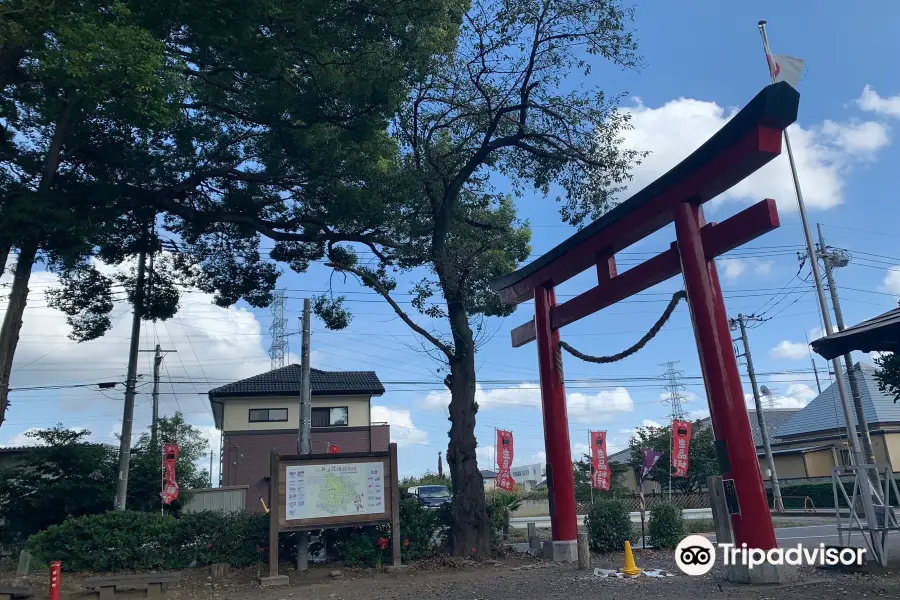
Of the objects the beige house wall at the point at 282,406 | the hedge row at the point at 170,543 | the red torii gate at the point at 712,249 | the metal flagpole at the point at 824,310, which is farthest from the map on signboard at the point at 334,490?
the beige house wall at the point at 282,406

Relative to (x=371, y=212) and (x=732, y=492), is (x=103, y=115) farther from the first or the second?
(x=732, y=492)

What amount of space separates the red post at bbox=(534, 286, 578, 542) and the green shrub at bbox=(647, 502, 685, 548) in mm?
2402

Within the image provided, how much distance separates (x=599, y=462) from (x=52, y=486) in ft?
51.8

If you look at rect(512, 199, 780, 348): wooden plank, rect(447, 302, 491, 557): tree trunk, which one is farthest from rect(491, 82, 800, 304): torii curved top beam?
rect(447, 302, 491, 557): tree trunk

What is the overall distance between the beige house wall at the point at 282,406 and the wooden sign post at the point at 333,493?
17.6 metres

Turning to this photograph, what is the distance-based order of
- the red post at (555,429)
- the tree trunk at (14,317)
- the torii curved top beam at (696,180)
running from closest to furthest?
the torii curved top beam at (696,180) → the tree trunk at (14,317) → the red post at (555,429)

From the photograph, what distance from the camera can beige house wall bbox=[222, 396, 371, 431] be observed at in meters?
29.0

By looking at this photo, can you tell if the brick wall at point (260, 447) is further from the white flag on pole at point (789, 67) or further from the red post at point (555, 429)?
the white flag on pole at point (789, 67)

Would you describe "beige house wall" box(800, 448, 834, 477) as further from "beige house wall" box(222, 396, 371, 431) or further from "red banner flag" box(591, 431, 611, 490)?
"beige house wall" box(222, 396, 371, 431)

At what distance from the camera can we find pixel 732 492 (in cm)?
807

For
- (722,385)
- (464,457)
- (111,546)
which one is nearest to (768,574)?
(722,385)

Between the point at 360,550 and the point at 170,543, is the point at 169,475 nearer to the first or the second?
the point at 170,543

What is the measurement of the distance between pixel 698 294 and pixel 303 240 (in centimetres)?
931

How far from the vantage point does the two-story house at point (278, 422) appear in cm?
2861
